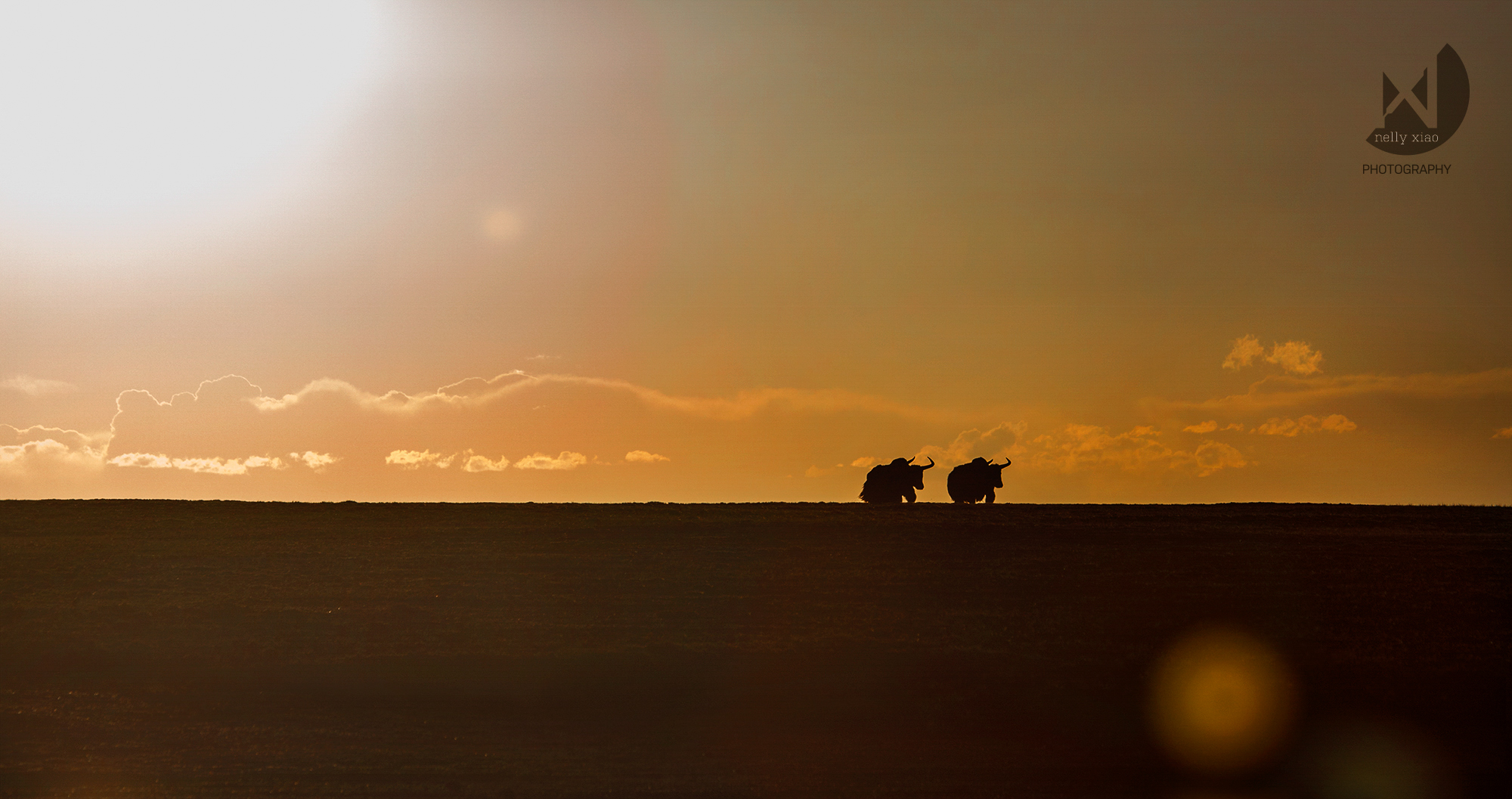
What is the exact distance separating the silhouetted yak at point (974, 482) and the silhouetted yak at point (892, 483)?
0.98 metres

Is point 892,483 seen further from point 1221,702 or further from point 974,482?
point 1221,702

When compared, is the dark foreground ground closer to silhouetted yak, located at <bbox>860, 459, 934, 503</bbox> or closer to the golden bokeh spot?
the golden bokeh spot

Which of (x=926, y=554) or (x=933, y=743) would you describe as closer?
(x=933, y=743)

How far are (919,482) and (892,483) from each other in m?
0.78

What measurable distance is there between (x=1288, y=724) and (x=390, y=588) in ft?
41.3

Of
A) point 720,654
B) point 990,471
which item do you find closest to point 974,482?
point 990,471

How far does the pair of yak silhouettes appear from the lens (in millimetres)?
30109

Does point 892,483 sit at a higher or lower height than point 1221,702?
higher

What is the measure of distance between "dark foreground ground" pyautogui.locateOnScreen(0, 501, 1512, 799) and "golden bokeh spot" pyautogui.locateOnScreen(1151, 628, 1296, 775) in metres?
0.23

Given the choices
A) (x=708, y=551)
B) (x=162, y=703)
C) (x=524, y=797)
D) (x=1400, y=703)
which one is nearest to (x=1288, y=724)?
(x=1400, y=703)

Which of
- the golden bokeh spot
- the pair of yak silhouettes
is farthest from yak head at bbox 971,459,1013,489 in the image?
the golden bokeh spot

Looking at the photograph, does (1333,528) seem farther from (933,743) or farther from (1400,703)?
(933,743)

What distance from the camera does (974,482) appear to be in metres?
30.7

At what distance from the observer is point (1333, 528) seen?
78.1ft
